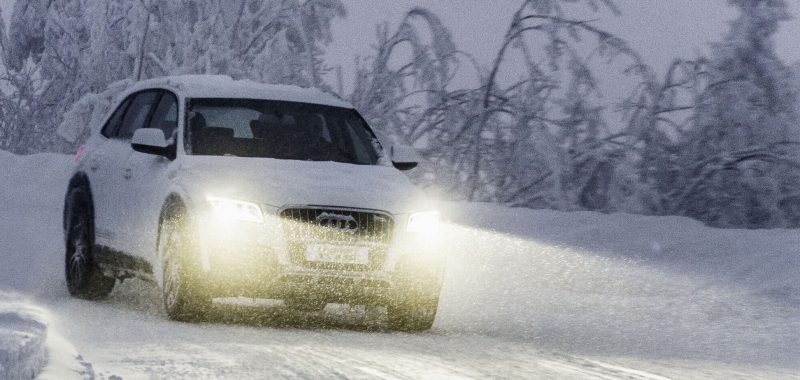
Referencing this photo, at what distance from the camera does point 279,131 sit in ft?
32.5

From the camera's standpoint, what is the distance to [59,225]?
16.7 m

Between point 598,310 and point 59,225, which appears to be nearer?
point 598,310

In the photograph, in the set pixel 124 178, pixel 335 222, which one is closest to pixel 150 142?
pixel 124 178

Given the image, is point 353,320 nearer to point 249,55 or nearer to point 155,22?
point 249,55

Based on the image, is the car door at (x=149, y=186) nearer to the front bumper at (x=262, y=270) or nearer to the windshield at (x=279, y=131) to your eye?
the windshield at (x=279, y=131)

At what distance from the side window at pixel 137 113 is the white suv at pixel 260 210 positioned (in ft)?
0.24

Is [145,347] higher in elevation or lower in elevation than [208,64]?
lower

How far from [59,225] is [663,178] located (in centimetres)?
748

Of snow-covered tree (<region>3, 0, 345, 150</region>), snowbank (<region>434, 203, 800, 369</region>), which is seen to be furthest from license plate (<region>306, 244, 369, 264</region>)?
snow-covered tree (<region>3, 0, 345, 150</region>)

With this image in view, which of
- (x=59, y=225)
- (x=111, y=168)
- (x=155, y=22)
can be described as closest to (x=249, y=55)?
(x=155, y=22)

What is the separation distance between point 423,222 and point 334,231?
676 millimetres

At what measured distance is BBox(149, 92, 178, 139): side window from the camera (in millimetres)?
10023

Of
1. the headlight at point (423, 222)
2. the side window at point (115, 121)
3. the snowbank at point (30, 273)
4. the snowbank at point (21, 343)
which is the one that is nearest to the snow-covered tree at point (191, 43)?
the snowbank at point (30, 273)

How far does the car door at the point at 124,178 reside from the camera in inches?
387
